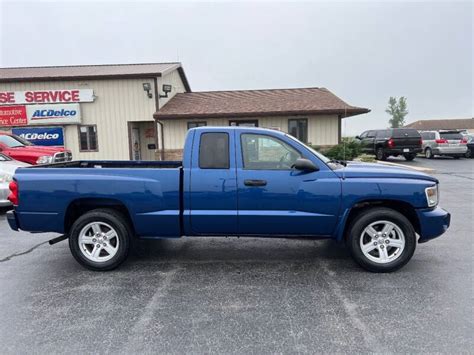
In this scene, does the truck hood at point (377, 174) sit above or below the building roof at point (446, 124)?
below

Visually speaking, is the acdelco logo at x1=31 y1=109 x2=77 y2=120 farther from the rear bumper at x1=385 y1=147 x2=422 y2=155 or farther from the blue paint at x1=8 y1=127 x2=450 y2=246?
the rear bumper at x1=385 y1=147 x2=422 y2=155

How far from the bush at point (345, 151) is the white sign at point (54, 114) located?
12.4 meters

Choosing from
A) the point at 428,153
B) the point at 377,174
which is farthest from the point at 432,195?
the point at 428,153

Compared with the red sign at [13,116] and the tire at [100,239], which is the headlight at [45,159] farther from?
the red sign at [13,116]

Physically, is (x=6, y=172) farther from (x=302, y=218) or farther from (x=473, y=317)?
(x=473, y=317)

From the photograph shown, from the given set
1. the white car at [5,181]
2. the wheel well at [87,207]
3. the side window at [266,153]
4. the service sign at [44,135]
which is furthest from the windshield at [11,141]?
the side window at [266,153]

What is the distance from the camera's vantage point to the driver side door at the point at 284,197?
13.9 ft

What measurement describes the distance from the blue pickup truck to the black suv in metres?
16.0

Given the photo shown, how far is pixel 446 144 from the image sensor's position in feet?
71.4

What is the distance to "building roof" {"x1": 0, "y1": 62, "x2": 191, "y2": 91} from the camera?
55.1 feet

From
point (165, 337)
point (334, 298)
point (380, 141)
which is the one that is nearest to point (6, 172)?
point (165, 337)

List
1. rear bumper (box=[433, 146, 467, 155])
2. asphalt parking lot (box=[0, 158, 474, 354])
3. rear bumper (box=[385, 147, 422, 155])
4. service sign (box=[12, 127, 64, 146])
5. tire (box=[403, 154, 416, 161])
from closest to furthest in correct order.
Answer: asphalt parking lot (box=[0, 158, 474, 354]), service sign (box=[12, 127, 64, 146]), rear bumper (box=[385, 147, 422, 155]), tire (box=[403, 154, 416, 161]), rear bumper (box=[433, 146, 467, 155])

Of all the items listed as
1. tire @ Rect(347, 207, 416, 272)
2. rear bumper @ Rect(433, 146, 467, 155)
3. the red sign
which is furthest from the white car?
rear bumper @ Rect(433, 146, 467, 155)

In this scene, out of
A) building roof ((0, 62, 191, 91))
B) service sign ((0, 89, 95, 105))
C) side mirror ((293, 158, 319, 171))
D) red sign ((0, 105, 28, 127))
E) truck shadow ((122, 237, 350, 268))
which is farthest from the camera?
red sign ((0, 105, 28, 127))
